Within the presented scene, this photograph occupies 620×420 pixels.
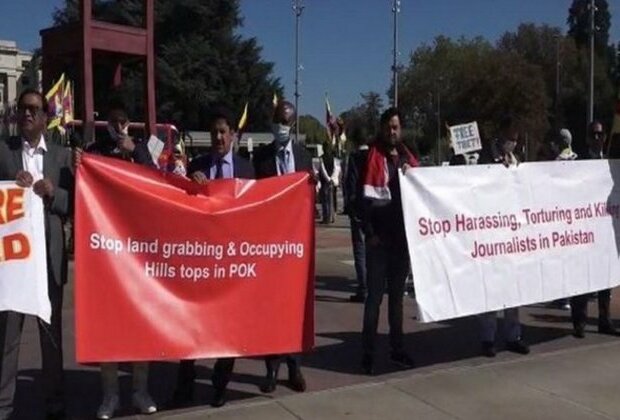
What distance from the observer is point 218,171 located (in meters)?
5.50

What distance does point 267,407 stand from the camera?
5348 mm

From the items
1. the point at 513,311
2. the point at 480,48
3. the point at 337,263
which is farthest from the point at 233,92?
the point at 513,311

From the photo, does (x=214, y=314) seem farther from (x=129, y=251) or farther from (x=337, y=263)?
(x=337, y=263)

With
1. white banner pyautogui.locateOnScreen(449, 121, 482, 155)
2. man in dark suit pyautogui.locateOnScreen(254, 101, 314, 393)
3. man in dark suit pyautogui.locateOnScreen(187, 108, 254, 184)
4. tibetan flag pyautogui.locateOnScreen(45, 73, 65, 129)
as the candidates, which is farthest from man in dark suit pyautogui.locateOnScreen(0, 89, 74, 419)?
tibetan flag pyautogui.locateOnScreen(45, 73, 65, 129)

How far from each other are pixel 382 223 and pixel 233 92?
52.3 metres

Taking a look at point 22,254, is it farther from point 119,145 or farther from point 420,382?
point 420,382

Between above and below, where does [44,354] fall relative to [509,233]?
below

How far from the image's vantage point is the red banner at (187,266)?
192 inches

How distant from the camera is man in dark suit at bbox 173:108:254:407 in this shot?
541 centimetres

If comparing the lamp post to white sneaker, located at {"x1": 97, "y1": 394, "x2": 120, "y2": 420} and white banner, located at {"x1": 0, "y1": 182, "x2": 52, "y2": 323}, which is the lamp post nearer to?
white sneaker, located at {"x1": 97, "y1": 394, "x2": 120, "y2": 420}

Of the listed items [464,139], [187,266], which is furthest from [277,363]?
[464,139]

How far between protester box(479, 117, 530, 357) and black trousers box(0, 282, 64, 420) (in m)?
3.37

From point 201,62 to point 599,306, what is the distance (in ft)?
165

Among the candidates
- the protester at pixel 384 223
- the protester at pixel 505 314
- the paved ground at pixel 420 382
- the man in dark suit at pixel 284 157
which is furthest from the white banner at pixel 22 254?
the protester at pixel 505 314
